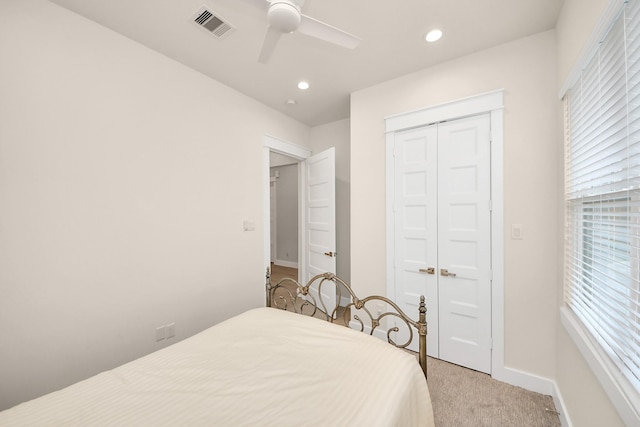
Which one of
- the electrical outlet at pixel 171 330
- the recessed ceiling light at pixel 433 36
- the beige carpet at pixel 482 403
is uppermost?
the recessed ceiling light at pixel 433 36

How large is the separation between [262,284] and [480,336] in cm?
221

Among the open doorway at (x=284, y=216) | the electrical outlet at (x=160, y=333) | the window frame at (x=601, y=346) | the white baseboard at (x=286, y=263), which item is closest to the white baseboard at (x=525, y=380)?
the window frame at (x=601, y=346)

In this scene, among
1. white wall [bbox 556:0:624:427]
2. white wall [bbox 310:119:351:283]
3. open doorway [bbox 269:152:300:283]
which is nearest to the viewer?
white wall [bbox 556:0:624:427]

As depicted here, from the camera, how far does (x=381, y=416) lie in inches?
35.1

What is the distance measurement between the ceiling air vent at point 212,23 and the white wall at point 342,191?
2.00 m

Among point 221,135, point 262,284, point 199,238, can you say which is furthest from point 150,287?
point 221,135

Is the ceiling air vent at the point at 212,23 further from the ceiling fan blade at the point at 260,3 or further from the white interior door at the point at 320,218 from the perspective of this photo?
the white interior door at the point at 320,218

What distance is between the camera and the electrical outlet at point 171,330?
2.06 metres

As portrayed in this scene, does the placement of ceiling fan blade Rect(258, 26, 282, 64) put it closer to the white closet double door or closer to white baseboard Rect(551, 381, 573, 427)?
the white closet double door

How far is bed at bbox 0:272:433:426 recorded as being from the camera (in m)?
0.90

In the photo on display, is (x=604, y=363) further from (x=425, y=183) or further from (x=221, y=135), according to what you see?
(x=221, y=135)

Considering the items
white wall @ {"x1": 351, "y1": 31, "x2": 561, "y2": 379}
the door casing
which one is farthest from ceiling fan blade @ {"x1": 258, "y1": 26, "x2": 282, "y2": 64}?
white wall @ {"x1": 351, "y1": 31, "x2": 561, "y2": 379}

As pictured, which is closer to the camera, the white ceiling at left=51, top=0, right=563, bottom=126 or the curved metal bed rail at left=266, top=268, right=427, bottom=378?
the curved metal bed rail at left=266, top=268, right=427, bottom=378

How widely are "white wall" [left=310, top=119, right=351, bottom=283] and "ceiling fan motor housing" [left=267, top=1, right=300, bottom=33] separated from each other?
7.64 ft
